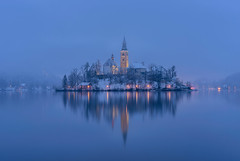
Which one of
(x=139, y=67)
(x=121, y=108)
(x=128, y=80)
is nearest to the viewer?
(x=121, y=108)

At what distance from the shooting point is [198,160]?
353 inches

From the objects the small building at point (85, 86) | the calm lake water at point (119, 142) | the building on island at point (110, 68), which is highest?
the building on island at point (110, 68)

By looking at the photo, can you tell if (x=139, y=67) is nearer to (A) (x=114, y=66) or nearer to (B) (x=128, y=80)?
(A) (x=114, y=66)

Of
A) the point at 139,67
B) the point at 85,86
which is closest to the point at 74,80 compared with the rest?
the point at 85,86

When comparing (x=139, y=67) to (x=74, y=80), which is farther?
(x=139, y=67)

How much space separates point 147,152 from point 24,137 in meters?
7.74

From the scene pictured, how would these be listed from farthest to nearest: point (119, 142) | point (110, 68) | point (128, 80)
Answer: point (110, 68) → point (128, 80) → point (119, 142)

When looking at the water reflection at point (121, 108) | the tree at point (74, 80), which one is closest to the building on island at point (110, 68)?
→ the tree at point (74, 80)

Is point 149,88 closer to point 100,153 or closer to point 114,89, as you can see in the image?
point 114,89

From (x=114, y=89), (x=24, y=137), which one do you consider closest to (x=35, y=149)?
(x=24, y=137)

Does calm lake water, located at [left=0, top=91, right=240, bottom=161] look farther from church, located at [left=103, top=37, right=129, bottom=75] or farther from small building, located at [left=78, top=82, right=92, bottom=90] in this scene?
church, located at [left=103, top=37, right=129, bottom=75]

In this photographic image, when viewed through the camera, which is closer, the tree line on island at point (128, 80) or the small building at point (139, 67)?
the tree line on island at point (128, 80)

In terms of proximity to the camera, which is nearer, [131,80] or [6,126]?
[6,126]

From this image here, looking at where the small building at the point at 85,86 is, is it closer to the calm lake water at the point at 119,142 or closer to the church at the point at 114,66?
the church at the point at 114,66
